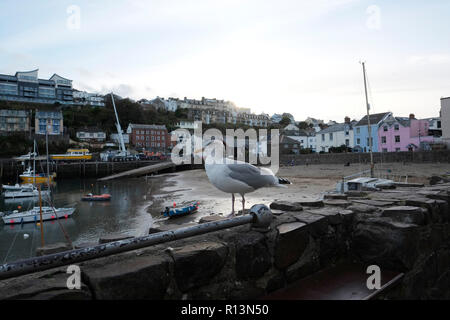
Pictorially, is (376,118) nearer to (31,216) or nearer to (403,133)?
(403,133)

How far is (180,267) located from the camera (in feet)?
7.10

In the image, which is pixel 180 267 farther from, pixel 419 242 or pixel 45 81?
pixel 45 81

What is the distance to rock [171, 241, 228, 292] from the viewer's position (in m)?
2.18

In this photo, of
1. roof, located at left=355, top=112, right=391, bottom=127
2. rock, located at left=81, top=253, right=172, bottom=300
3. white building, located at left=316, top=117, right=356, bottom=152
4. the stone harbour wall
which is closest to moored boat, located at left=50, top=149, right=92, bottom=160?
white building, located at left=316, top=117, right=356, bottom=152

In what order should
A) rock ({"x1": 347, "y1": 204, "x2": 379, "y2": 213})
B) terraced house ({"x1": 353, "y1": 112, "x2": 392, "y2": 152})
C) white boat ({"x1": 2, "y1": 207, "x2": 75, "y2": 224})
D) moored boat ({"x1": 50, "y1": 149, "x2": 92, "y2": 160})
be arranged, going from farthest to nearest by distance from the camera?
moored boat ({"x1": 50, "y1": 149, "x2": 92, "y2": 160}), terraced house ({"x1": 353, "y1": 112, "x2": 392, "y2": 152}), white boat ({"x1": 2, "y1": 207, "x2": 75, "y2": 224}), rock ({"x1": 347, "y1": 204, "x2": 379, "y2": 213})

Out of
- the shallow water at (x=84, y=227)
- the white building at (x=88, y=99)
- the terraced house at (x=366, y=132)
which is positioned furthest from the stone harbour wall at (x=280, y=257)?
the white building at (x=88, y=99)

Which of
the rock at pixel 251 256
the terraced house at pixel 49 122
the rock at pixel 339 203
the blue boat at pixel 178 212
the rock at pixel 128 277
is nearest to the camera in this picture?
the rock at pixel 128 277

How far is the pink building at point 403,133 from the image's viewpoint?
49.2 m

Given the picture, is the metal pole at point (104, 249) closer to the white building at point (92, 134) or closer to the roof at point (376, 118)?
the roof at point (376, 118)

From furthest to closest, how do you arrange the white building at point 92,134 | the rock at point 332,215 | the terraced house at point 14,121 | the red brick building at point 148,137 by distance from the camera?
the red brick building at point 148,137 < the white building at point 92,134 < the terraced house at point 14,121 < the rock at point 332,215

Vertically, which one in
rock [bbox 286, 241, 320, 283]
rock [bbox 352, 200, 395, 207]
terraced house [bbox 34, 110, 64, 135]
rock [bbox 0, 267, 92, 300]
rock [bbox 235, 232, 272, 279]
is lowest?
rock [bbox 286, 241, 320, 283]

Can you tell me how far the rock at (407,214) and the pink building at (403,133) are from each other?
2097 inches

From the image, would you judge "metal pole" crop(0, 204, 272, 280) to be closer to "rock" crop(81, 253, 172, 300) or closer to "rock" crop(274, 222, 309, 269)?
"rock" crop(81, 253, 172, 300)
